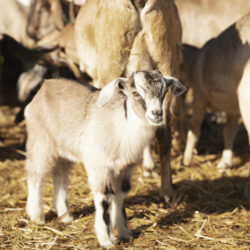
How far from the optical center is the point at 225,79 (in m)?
4.73

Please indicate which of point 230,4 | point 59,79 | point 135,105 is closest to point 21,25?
point 230,4

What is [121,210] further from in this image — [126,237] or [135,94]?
[135,94]

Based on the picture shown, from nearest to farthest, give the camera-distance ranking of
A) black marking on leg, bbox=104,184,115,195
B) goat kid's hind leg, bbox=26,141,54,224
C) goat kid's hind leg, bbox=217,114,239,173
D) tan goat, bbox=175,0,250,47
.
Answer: black marking on leg, bbox=104,184,115,195, goat kid's hind leg, bbox=26,141,54,224, goat kid's hind leg, bbox=217,114,239,173, tan goat, bbox=175,0,250,47

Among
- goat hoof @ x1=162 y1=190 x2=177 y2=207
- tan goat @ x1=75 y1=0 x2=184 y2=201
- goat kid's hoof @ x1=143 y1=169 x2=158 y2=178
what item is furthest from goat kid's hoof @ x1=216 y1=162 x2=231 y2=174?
tan goat @ x1=75 y1=0 x2=184 y2=201

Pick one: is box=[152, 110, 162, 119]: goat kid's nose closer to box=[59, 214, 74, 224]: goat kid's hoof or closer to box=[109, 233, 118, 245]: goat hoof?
box=[109, 233, 118, 245]: goat hoof

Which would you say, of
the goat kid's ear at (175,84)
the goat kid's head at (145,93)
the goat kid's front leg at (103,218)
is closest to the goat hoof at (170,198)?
the goat kid's front leg at (103,218)

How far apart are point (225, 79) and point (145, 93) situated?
2149 mm

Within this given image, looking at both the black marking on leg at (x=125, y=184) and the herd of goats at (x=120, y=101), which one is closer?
the herd of goats at (x=120, y=101)

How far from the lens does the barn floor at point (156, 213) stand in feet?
11.1

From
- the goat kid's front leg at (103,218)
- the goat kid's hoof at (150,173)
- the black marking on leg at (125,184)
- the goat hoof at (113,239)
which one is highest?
the black marking on leg at (125,184)

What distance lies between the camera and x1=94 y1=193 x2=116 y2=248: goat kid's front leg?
3.20 meters

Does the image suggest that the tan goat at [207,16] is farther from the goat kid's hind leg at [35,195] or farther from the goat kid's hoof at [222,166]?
the goat kid's hind leg at [35,195]

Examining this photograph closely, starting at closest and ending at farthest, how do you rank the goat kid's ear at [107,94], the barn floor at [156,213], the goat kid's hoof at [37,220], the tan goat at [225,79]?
the goat kid's ear at [107,94] → the barn floor at [156,213] → the goat kid's hoof at [37,220] → the tan goat at [225,79]

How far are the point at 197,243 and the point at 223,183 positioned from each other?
1.65m
